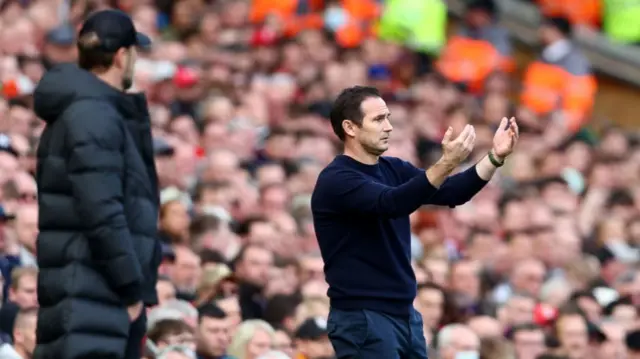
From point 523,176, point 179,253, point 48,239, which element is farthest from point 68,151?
point 523,176

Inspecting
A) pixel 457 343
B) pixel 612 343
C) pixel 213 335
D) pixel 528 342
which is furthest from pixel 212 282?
pixel 612 343

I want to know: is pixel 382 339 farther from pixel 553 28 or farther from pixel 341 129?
pixel 553 28

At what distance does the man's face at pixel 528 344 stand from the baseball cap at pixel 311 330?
1749mm

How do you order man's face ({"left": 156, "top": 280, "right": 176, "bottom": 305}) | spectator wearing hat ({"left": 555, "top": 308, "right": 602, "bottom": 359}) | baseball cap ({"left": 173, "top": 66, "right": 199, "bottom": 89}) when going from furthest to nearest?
1. baseball cap ({"left": 173, "top": 66, "right": 199, "bottom": 89})
2. spectator wearing hat ({"left": 555, "top": 308, "right": 602, "bottom": 359})
3. man's face ({"left": 156, "top": 280, "right": 176, "bottom": 305})

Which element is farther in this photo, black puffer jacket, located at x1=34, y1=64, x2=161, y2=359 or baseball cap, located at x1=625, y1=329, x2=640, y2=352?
baseball cap, located at x1=625, y1=329, x2=640, y2=352

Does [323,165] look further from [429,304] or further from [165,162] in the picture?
[429,304]

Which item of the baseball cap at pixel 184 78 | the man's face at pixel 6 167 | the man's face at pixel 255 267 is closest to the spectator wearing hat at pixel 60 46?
the baseball cap at pixel 184 78

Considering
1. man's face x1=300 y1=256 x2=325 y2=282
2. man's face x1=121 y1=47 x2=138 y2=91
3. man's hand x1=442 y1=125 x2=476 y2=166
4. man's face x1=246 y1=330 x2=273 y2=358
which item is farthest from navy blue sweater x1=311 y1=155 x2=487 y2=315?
man's face x1=300 y1=256 x2=325 y2=282

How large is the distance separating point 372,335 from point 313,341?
304 centimetres

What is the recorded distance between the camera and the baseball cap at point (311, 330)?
423 inches

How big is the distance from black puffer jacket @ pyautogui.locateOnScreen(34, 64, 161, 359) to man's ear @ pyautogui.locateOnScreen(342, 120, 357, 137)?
104 cm

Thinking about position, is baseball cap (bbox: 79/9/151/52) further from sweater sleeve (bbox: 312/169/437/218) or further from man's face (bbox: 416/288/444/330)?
man's face (bbox: 416/288/444/330)

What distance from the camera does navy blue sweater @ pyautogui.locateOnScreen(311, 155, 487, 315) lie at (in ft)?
25.3

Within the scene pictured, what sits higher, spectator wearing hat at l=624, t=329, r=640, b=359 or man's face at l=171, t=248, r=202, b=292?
man's face at l=171, t=248, r=202, b=292
